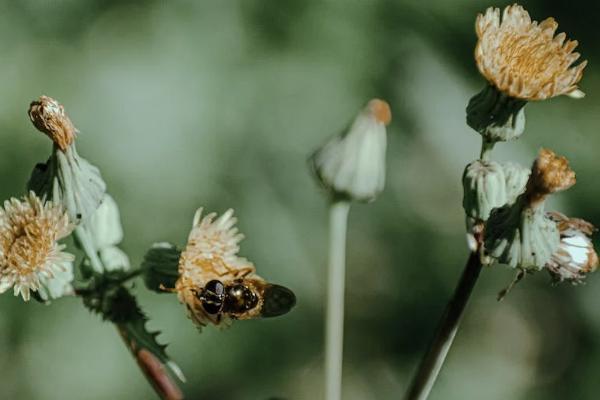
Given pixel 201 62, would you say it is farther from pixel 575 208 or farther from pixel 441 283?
pixel 575 208

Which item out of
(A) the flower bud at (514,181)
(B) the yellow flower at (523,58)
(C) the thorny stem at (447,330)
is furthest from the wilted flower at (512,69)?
(C) the thorny stem at (447,330)

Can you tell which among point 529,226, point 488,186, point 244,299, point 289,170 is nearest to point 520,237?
point 529,226

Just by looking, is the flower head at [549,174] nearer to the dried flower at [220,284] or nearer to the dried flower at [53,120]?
the dried flower at [220,284]

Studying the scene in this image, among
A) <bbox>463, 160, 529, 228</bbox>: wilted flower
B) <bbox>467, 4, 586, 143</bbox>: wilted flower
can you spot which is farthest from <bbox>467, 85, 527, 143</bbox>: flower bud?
<bbox>463, 160, 529, 228</bbox>: wilted flower

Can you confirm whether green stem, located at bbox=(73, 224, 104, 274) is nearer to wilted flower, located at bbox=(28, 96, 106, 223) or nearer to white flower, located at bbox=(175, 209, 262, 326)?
wilted flower, located at bbox=(28, 96, 106, 223)

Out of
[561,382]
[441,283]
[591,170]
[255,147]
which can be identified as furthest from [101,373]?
[591,170]
